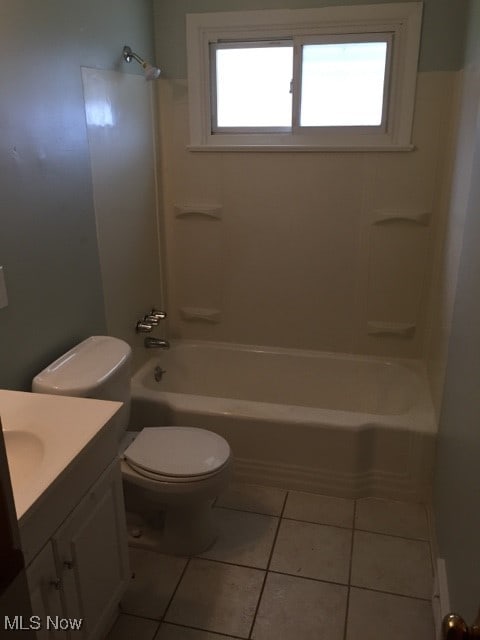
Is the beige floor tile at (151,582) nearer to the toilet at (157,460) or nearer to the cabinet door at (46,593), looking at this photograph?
the toilet at (157,460)

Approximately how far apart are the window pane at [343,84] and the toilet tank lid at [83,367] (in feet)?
5.00

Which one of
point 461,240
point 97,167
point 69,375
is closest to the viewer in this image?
point 69,375

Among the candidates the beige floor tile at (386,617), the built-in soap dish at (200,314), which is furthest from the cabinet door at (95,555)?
the built-in soap dish at (200,314)

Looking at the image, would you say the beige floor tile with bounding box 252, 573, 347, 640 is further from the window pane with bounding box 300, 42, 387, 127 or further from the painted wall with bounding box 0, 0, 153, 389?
the window pane with bounding box 300, 42, 387, 127

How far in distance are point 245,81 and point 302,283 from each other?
1093mm

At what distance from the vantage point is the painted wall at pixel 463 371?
1.41m

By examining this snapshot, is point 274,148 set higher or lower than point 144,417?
higher

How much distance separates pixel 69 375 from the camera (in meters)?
1.81

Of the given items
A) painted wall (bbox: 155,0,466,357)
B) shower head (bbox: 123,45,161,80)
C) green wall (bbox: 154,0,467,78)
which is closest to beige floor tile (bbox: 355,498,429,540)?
painted wall (bbox: 155,0,466,357)

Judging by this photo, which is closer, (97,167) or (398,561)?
(398,561)

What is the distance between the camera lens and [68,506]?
1.29m

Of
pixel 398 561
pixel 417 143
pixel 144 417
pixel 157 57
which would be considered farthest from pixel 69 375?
pixel 417 143

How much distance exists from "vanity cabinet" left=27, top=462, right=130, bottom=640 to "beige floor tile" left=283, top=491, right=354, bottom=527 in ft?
2.74

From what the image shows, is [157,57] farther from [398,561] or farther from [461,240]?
[398,561]
